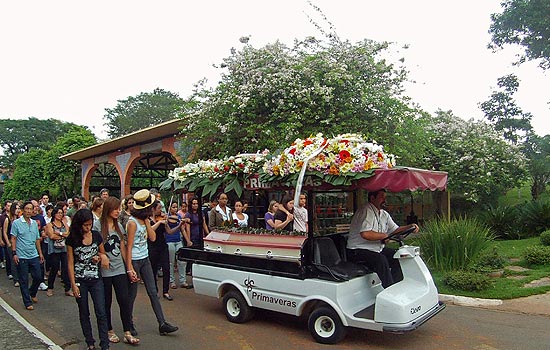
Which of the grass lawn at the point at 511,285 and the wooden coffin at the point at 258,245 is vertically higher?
the wooden coffin at the point at 258,245

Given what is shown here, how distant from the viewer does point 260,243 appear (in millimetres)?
6805

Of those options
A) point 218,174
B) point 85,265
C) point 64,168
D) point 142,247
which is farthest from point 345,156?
point 64,168

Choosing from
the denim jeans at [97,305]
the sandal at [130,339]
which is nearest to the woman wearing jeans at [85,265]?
the denim jeans at [97,305]

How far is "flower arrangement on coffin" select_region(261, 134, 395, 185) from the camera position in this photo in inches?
227

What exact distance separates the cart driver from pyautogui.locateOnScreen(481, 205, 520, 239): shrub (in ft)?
33.8

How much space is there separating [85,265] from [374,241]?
3575 millimetres

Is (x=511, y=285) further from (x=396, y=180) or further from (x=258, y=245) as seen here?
(x=258, y=245)

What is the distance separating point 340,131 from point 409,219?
9134 mm

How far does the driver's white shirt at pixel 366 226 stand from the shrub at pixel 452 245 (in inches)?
151

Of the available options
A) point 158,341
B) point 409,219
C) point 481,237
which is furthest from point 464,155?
point 158,341

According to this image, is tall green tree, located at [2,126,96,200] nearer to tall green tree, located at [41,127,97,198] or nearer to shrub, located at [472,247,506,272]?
tall green tree, located at [41,127,97,198]

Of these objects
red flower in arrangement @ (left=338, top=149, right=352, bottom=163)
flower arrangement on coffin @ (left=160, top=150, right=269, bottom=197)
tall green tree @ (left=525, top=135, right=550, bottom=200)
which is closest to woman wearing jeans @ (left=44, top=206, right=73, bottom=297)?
flower arrangement on coffin @ (left=160, top=150, right=269, bottom=197)

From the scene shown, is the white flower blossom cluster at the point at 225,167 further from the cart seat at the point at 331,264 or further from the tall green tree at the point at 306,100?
the tall green tree at the point at 306,100

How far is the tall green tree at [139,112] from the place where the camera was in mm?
48719
